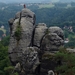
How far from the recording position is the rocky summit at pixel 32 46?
66.1ft

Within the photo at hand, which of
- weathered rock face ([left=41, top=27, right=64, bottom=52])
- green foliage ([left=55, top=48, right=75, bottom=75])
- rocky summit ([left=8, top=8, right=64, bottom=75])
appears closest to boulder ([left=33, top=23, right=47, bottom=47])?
rocky summit ([left=8, top=8, right=64, bottom=75])

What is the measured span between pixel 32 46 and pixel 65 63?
10.6ft

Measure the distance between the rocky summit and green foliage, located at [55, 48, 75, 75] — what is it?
817mm

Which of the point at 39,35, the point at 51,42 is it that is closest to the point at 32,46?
the point at 39,35

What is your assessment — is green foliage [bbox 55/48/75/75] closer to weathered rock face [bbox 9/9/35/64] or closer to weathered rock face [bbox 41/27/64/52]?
weathered rock face [bbox 41/27/64/52]

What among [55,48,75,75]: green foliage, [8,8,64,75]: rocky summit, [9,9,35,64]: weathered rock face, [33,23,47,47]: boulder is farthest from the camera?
[33,23,47,47]: boulder

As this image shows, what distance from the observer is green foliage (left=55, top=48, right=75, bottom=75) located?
1798 centimetres

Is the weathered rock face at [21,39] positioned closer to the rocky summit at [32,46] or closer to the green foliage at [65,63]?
the rocky summit at [32,46]

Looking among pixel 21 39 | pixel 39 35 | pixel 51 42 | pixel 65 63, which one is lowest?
pixel 65 63

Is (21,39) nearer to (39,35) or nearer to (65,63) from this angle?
(39,35)

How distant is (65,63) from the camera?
19312 mm

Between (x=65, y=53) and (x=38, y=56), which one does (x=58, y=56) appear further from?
(x=38, y=56)

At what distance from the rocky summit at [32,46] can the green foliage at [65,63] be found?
0.82 metres

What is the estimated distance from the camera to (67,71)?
1794 centimetres
